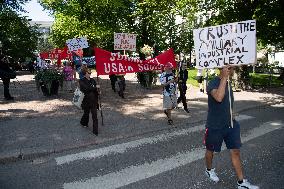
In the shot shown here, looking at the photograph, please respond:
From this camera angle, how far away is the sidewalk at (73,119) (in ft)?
31.1

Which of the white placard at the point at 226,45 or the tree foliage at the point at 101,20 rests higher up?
the tree foliage at the point at 101,20

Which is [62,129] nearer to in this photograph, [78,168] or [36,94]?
[78,168]

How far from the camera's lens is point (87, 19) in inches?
1329

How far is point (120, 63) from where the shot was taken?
1174cm

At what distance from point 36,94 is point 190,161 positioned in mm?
13289

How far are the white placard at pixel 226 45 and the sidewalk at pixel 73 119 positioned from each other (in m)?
4.14

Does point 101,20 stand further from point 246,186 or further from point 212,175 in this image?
point 246,186

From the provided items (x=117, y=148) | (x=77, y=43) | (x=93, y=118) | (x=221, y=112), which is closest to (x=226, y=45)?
(x=221, y=112)

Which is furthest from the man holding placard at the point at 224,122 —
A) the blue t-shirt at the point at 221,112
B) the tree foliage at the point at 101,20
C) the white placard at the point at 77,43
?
the tree foliage at the point at 101,20

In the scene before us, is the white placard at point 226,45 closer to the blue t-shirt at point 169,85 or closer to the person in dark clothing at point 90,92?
the person in dark clothing at point 90,92

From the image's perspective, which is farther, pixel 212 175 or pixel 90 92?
pixel 90 92

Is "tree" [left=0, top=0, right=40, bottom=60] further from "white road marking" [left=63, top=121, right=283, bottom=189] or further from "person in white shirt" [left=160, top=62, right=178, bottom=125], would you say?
"white road marking" [left=63, top=121, right=283, bottom=189]

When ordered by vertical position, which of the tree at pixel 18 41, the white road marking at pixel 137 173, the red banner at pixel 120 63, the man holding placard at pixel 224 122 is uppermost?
the tree at pixel 18 41

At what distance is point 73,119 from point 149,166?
5.50 m
